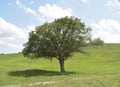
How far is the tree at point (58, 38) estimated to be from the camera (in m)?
63.3

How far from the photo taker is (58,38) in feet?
207

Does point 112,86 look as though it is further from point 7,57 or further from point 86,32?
point 7,57

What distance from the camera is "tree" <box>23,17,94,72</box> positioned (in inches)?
2493

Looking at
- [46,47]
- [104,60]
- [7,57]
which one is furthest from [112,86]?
[7,57]

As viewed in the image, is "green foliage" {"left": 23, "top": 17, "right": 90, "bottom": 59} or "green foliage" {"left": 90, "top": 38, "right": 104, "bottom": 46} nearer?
"green foliage" {"left": 23, "top": 17, "right": 90, "bottom": 59}

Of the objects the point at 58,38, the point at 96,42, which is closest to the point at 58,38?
the point at 58,38

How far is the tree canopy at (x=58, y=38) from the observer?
208 feet

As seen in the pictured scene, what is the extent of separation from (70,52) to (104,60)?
34994 millimetres

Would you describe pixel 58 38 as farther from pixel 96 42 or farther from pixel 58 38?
pixel 96 42

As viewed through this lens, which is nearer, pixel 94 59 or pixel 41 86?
pixel 41 86

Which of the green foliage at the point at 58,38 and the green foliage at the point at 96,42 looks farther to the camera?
the green foliage at the point at 96,42

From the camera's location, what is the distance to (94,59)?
10106 centimetres

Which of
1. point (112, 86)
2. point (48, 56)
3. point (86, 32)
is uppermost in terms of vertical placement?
point (86, 32)

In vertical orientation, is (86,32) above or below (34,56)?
above
